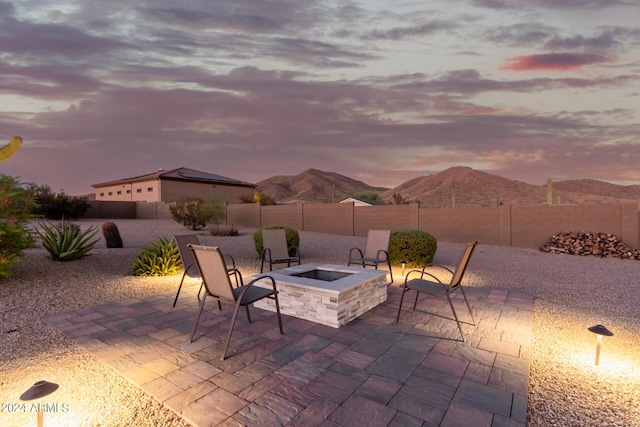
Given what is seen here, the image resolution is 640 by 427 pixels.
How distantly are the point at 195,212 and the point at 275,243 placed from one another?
10911 mm

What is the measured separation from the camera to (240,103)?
12.8m

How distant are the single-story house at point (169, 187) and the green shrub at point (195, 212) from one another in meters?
8.31

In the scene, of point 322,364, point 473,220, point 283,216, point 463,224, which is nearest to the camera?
point 322,364

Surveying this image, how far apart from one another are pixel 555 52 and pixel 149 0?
1143 centimetres

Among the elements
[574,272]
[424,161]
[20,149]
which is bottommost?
[574,272]

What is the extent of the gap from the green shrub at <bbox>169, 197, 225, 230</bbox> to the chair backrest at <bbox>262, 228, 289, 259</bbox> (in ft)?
34.5

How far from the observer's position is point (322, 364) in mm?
2465

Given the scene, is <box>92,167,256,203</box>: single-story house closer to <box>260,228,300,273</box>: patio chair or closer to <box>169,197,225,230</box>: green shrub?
<box>169,197,225,230</box>: green shrub

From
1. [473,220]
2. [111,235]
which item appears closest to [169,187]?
[111,235]

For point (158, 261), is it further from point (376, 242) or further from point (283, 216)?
point (283, 216)

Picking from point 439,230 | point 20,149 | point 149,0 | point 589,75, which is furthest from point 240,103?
point 589,75

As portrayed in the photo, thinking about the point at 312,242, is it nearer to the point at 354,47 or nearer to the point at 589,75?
the point at 354,47

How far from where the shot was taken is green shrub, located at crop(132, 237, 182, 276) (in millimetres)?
5945

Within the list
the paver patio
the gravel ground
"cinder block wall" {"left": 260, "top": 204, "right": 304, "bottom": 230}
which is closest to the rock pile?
the gravel ground
